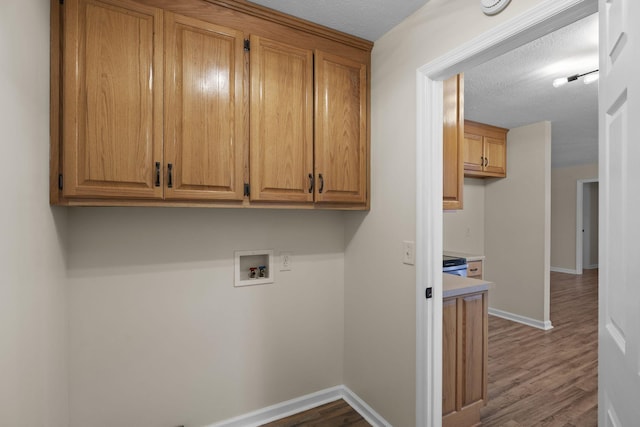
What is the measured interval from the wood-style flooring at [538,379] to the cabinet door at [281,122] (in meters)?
1.47

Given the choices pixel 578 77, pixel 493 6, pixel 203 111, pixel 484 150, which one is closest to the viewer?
pixel 493 6

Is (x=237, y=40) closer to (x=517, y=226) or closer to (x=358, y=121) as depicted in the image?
(x=358, y=121)

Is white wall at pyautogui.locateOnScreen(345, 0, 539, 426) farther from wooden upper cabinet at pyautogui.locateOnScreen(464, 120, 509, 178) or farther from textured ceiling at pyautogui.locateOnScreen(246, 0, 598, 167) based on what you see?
wooden upper cabinet at pyautogui.locateOnScreen(464, 120, 509, 178)

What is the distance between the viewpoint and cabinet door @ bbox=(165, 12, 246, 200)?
1.48 meters

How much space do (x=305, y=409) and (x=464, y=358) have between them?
1108mm

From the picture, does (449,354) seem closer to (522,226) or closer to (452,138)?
(452,138)

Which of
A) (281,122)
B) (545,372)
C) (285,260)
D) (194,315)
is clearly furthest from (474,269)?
(194,315)

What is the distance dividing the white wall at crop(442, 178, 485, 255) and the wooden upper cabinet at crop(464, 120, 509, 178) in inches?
12.4

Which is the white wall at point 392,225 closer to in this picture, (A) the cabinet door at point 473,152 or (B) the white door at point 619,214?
(B) the white door at point 619,214

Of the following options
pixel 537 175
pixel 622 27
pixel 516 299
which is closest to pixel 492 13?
Answer: pixel 622 27

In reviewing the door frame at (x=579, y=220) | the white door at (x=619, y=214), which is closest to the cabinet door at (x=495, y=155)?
the white door at (x=619, y=214)

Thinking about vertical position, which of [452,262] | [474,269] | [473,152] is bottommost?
[474,269]

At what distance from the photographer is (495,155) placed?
3994mm

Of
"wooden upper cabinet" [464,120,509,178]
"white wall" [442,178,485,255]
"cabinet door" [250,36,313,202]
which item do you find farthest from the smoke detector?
"white wall" [442,178,485,255]
